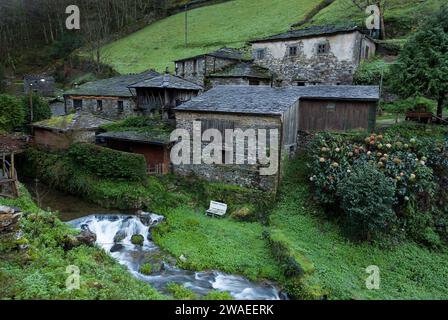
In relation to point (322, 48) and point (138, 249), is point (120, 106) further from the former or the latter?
point (138, 249)

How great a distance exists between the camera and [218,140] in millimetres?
20172

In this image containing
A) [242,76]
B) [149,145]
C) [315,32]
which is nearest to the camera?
[149,145]

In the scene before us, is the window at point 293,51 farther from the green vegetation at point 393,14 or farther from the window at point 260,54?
the green vegetation at point 393,14

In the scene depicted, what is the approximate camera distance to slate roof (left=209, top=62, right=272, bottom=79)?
29.9m

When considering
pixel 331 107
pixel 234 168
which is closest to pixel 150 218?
pixel 234 168

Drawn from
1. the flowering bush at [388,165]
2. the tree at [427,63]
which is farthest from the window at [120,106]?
the tree at [427,63]

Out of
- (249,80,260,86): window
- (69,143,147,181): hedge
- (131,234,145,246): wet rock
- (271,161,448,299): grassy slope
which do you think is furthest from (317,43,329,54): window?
(131,234,145,246): wet rock

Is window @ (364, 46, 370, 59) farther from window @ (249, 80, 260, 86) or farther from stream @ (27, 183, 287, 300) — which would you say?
stream @ (27, 183, 287, 300)

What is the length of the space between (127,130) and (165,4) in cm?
4870

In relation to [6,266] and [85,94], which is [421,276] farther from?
[85,94]

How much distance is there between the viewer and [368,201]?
15484mm

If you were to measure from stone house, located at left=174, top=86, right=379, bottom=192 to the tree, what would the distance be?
2.10 m

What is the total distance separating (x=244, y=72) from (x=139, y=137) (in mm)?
12301
